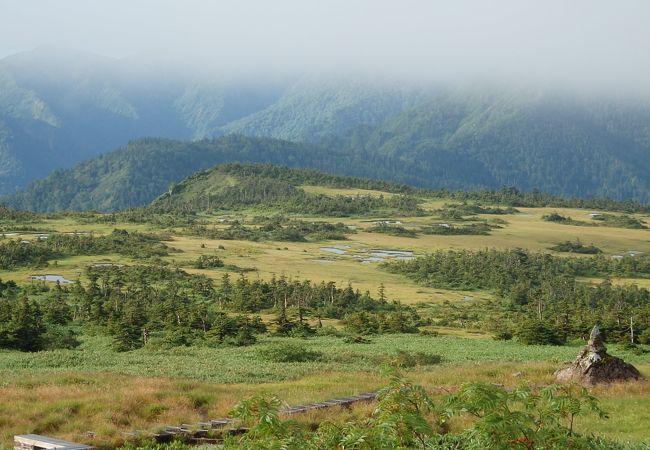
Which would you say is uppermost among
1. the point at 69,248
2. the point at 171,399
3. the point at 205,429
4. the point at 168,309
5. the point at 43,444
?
the point at 43,444

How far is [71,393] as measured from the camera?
1107 inches

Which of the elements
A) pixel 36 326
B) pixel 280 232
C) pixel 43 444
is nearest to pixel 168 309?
pixel 36 326

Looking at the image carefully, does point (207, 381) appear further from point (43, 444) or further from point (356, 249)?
point (356, 249)

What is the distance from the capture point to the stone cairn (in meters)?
30.9

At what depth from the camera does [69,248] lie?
12025cm

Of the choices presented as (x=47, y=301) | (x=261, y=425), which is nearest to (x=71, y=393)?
(x=261, y=425)

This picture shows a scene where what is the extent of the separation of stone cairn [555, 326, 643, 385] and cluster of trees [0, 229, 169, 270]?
9213cm

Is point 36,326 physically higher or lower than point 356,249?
higher

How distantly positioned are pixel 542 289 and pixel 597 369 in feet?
229

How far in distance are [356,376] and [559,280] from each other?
81.7m

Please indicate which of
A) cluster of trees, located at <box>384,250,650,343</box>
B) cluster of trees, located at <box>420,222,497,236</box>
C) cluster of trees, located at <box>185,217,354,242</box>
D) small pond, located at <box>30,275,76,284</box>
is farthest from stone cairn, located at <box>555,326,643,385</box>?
cluster of trees, located at <box>420,222,497,236</box>

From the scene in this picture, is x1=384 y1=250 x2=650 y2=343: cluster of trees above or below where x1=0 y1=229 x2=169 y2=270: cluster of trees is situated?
below

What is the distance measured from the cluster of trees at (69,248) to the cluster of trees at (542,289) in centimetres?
4650

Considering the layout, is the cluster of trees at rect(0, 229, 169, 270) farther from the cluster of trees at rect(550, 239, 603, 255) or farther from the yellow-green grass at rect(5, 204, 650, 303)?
the cluster of trees at rect(550, 239, 603, 255)
